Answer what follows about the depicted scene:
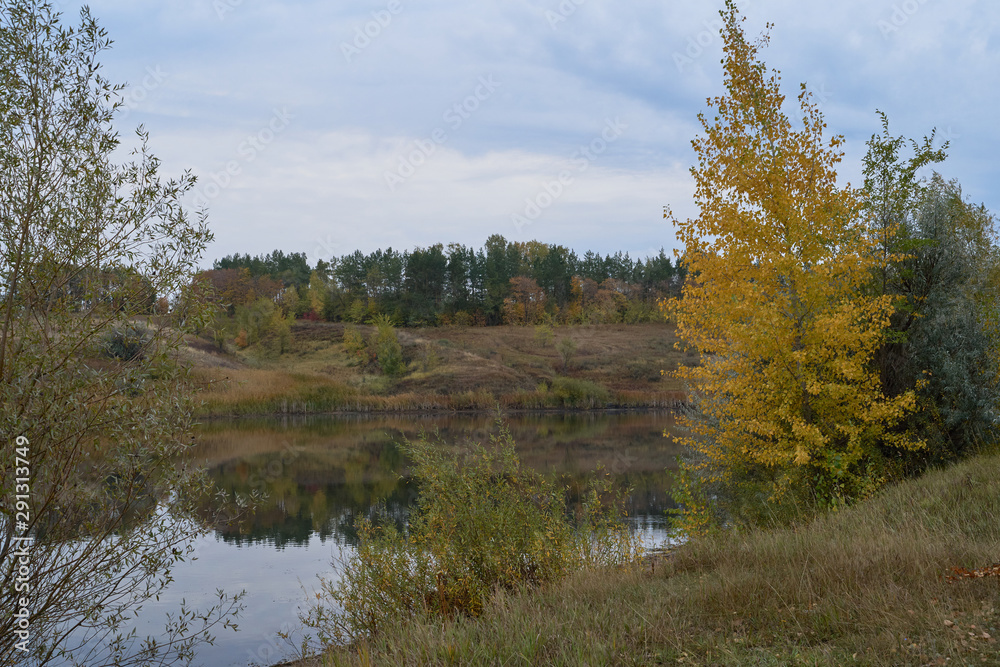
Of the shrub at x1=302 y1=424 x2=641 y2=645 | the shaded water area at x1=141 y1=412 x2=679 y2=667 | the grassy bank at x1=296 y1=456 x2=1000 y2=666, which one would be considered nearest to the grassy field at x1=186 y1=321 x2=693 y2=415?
the shaded water area at x1=141 y1=412 x2=679 y2=667

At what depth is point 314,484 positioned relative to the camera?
23.9 meters

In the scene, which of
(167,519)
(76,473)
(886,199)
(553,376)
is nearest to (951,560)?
(167,519)

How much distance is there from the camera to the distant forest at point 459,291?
86812 millimetres

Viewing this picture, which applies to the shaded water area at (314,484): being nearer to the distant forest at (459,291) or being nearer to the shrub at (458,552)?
the shrub at (458,552)

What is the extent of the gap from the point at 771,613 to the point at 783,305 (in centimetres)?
666

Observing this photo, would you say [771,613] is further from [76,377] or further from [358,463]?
[358,463]

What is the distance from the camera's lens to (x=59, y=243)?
6461 mm

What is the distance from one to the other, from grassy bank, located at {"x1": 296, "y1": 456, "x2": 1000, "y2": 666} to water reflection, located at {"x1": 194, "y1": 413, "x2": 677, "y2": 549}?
3.21 metres

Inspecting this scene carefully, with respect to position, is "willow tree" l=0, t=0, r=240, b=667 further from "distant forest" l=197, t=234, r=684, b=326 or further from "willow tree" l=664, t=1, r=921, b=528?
"distant forest" l=197, t=234, r=684, b=326

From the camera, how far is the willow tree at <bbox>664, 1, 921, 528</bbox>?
37.3 ft

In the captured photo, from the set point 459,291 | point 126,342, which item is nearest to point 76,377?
Answer: point 126,342

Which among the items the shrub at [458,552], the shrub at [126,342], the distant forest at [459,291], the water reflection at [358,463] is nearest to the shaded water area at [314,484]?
the water reflection at [358,463]

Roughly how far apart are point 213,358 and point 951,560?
63.7 meters

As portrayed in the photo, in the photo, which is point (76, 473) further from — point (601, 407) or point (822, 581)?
point (601, 407)
